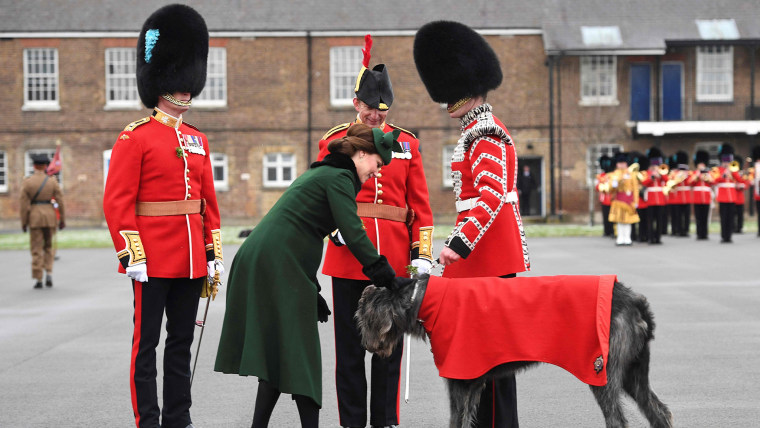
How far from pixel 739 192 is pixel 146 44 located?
24480 mm

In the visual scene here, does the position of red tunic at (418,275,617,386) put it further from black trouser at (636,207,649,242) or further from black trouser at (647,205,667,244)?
black trouser at (636,207,649,242)

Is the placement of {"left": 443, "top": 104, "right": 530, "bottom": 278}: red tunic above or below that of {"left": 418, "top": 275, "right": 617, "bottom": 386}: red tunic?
above

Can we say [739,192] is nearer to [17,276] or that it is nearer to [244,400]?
[17,276]

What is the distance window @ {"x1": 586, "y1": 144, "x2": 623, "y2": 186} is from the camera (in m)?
35.2

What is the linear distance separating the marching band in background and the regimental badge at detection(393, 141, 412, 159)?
16.9 metres

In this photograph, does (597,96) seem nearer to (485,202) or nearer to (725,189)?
(725,189)

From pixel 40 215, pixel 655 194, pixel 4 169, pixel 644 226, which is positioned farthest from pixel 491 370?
pixel 4 169

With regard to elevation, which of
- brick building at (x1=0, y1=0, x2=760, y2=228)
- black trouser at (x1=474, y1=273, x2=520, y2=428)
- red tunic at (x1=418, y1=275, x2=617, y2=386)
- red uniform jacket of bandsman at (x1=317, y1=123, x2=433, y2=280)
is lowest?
black trouser at (x1=474, y1=273, x2=520, y2=428)

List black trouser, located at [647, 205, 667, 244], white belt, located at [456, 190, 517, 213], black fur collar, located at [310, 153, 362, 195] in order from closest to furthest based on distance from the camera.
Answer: black fur collar, located at [310, 153, 362, 195], white belt, located at [456, 190, 517, 213], black trouser, located at [647, 205, 667, 244]

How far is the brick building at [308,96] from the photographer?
35688mm

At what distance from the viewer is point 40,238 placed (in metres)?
15.1

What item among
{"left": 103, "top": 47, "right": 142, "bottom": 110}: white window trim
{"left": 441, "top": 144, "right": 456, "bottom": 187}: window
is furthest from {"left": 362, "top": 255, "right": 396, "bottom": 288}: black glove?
{"left": 103, "top": 47, "right": 142, "bottom": 110}: white window trim

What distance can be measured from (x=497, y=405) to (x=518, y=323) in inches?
24.8

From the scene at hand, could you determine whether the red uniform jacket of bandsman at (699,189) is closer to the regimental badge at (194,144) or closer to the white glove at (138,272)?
the regimental badge at (194,144)
